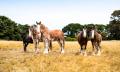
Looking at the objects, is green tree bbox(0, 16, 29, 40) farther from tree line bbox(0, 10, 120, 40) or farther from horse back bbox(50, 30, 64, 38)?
horse back bbox(50, 30, 64, 38)

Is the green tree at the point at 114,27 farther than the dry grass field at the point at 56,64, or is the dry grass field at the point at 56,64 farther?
the green tree at the point at 114,27

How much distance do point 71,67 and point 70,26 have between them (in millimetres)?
116900

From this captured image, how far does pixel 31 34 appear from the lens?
2553 cm

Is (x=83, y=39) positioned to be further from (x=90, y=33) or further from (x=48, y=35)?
(x=48, y=35)

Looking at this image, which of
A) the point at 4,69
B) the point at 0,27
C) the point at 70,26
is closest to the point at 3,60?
the point at 4,69

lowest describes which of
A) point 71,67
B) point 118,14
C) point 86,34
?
point 71,67

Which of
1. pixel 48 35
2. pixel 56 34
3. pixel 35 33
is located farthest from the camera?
pixel 56 34

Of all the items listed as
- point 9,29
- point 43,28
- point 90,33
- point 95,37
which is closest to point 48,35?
point 43,28

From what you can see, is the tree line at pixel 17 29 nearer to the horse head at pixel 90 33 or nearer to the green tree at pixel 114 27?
the green tree at pixel 114 27

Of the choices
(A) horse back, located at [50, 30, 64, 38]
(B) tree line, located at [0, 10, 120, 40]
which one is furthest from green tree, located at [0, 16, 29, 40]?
(A) horse back, located at [50, 30, 64, 38]

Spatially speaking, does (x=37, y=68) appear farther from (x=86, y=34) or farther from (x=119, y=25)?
(x=119, y=25)

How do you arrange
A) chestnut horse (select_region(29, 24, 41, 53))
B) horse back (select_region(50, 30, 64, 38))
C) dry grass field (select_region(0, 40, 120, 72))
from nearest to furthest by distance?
dry grass field (select_region(0, 40, 120, 72)), chestnut horse (select_region(29, 24, 41, 53)), horse back (select_region(50, 30, 64, 38))

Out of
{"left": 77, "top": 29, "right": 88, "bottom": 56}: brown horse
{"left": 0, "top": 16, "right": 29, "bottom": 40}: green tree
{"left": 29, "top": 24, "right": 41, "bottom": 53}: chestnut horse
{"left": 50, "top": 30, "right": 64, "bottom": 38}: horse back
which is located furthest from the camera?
{"left": 0, "top": 16, "right": 29, "bottom": 40}: green tree

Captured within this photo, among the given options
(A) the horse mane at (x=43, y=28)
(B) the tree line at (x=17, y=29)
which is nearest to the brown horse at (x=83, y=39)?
(A) the horse mane at (x=43, y=28)
